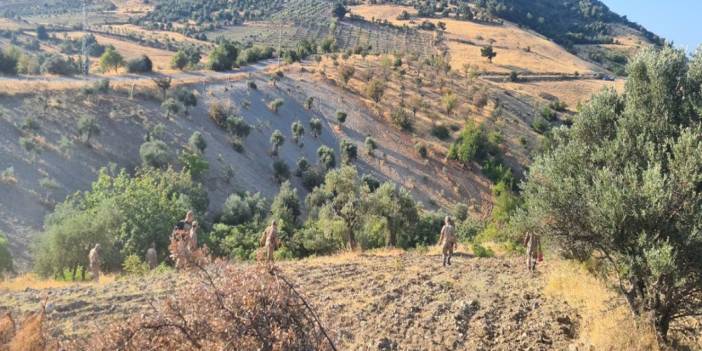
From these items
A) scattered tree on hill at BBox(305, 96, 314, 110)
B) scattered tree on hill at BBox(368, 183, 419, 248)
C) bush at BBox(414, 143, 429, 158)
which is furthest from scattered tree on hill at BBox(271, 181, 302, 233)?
scattered tree on hill at BBox(305, 96, 314, 110)

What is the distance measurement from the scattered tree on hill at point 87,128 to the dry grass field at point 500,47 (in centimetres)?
6653

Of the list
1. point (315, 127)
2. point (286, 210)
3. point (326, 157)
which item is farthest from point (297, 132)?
point (286, 210)

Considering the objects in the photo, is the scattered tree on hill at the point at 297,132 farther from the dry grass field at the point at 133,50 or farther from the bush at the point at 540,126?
the dry grass field at the point at 133,50

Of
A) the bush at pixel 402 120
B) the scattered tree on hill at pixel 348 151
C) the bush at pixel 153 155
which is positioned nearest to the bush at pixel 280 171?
the scattered tree on hill at pixel 348 151

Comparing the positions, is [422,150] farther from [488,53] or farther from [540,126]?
[488,53]

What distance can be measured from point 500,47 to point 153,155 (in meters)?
88.2

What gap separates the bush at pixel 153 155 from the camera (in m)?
40.7

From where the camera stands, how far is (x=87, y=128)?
41.1m

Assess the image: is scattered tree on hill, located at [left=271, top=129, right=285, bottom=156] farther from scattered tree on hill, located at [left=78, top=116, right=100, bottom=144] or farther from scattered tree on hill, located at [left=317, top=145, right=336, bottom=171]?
scattered tree on hill, located at [left=78, top=116, right=100, bottom=144]

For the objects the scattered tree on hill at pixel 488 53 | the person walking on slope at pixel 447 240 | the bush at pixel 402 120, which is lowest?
the bush at pixel 402 120

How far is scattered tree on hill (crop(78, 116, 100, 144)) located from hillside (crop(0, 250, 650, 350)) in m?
27.8

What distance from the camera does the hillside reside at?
440 inches

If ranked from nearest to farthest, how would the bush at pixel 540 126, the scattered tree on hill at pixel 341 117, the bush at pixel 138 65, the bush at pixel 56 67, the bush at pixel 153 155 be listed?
the bush at pixel 153 155
the bush at pixel 56 67
the bush at pixel 138 65
the scattered tree on hill at pixel 341 117
the bush at pixel 540 126

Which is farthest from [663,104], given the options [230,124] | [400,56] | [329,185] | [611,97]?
[400,56]
